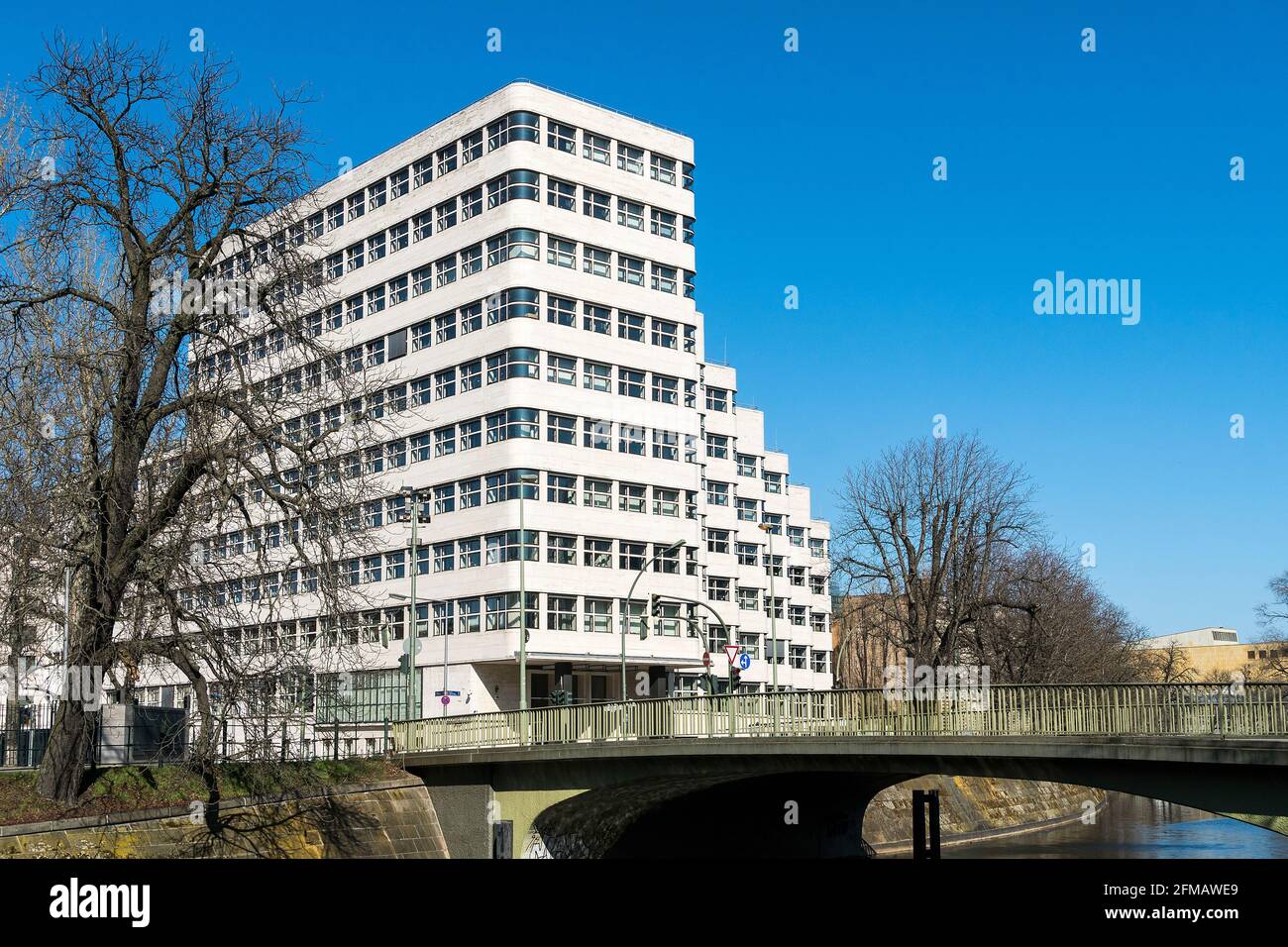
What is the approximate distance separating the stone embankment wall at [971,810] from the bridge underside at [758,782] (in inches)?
281

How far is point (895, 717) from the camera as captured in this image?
3259 cm

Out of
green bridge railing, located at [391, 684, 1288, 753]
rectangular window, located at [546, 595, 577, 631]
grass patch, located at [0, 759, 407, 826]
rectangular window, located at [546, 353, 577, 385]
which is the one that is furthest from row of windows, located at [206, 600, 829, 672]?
grass patch, located at [0, 759, 407, 826]

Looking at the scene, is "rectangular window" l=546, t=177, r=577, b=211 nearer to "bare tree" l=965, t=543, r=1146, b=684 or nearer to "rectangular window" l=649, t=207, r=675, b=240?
"rectangular window" l=649, t=207, r=675, b=240

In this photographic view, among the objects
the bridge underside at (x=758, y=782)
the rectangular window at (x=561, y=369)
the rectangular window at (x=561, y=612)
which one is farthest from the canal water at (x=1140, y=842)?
the rectangular window at (x=561, y=369)

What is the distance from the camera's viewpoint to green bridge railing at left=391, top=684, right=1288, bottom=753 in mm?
26766

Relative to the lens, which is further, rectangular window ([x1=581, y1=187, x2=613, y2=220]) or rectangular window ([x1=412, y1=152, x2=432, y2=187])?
rectangular window ([x1=412, y1=152, x2=432, y2=187])

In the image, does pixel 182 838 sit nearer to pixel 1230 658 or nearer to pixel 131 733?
pixel 131 733

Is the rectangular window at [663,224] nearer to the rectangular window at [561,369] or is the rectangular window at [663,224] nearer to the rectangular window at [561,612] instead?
the rectangular window at [561,369]

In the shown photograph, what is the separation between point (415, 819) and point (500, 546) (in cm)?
2519

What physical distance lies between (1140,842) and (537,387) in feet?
107

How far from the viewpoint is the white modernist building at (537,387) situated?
6806 centimetres

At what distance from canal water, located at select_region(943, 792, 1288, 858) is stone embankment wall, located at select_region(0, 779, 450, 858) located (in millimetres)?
23023

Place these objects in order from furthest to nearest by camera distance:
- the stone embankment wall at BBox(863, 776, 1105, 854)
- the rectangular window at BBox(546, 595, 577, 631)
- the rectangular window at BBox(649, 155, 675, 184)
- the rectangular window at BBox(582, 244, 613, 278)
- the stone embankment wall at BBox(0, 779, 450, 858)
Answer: the rectangular window at BBox(649, 155, 675, 184) < the rectangular window at BBox(582, 244, 613, 278) < the rectangular window at BBox(546, 595, 577, 631) < the stone embankment wall at BBox(863, 776, 1105, 854) < the stone embankment wall at BBox(0, 779, 450, 858)

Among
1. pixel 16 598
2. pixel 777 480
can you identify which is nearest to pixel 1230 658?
pixel 777 480
